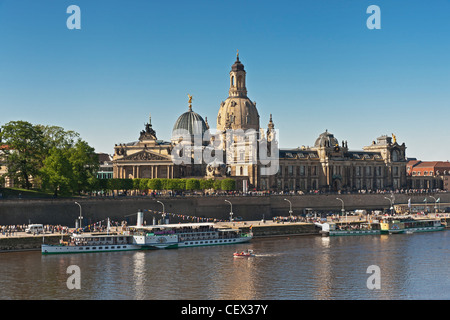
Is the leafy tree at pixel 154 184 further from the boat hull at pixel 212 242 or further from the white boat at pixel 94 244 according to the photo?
the white boat at pixel 94 244

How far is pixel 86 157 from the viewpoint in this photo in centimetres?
9675

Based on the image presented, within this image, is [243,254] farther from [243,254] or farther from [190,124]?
[190,124]

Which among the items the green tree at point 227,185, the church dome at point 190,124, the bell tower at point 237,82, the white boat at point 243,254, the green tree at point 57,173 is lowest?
the white boat at point 243,254

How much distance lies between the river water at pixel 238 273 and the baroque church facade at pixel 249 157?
2053 inches

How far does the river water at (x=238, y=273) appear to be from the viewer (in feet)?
160

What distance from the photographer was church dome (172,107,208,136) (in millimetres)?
147500

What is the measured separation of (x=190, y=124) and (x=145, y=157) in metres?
25.6

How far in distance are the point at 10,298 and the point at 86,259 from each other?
60.1ft

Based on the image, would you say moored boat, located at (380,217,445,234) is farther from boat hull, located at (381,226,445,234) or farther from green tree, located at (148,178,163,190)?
green tree, located at (148,178,163,190)

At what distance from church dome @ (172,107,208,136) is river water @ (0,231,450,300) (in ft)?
238

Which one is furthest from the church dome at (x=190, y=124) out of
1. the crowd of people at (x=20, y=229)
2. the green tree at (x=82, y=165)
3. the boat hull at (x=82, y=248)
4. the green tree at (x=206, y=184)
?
the boat hull at (x=82, y=248)

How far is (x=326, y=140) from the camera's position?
146 m

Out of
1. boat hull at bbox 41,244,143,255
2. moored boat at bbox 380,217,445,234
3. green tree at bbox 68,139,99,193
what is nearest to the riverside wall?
green tree at bbox 68,139,99,193
